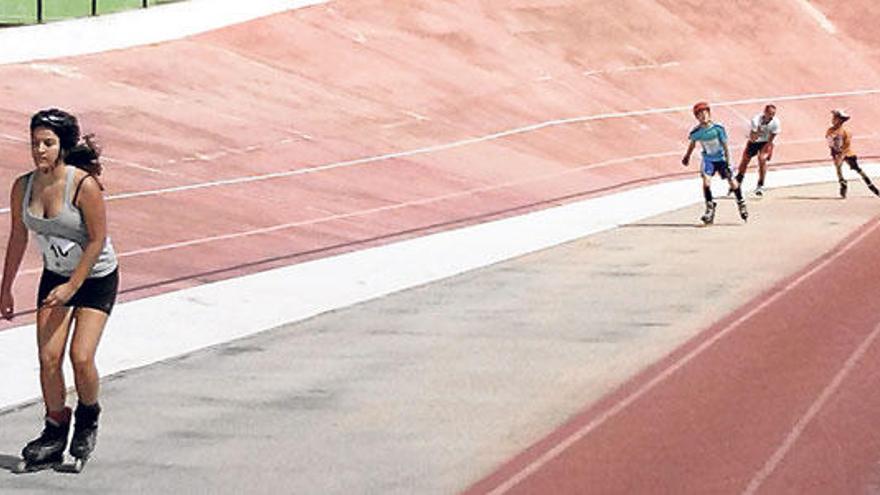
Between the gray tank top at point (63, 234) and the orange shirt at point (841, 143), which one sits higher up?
the gray tank top at point (63, 234)

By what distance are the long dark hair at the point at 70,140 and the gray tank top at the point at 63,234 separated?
0.36ft

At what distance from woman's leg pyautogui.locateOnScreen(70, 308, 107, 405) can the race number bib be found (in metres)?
0.22

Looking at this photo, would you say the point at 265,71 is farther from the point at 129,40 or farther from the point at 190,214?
the point at 190,214

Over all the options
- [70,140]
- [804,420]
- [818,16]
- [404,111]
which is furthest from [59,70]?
[818,16]

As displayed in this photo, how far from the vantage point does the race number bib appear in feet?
26.9

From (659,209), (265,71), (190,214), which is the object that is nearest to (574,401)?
(190,214)

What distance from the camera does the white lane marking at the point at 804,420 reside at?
335 inches

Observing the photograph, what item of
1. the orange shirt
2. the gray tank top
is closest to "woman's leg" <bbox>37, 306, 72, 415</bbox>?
the gray tank top

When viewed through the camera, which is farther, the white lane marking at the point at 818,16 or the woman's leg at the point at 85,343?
the white lane marking at the point at 818,16

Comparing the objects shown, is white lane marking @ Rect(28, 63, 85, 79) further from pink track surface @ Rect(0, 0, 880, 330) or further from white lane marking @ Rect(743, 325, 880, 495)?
white lane marking @ Rect(743, 325, 880, 495)

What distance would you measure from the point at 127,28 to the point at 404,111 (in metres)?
6.10

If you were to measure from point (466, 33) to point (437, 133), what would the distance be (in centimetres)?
934

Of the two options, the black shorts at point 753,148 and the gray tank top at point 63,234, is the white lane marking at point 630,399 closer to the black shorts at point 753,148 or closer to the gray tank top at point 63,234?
the gray tank top at point 63,234

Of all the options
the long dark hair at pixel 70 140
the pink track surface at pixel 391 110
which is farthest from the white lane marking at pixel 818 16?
the long dark hair at pixel 70 140
